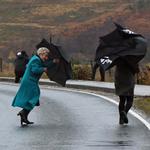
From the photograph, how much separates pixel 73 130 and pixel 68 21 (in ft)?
222

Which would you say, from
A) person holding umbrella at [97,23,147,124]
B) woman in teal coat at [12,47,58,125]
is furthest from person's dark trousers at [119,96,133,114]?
woman in teal coat at [12,47,58,125]

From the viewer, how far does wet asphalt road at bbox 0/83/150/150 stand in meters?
12.2

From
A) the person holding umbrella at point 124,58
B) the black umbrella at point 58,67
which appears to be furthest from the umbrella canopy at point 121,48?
the black umbrella at point 58,67

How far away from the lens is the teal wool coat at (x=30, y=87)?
15.5 meters

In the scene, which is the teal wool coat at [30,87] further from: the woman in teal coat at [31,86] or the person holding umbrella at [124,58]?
the person holding umbrella at [124,58]

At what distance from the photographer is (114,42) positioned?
1577cm

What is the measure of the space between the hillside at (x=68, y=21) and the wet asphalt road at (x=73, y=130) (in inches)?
1664

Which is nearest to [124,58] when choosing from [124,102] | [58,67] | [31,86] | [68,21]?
[124,102]

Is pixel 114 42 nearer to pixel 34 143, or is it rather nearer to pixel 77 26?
pixel 34 143

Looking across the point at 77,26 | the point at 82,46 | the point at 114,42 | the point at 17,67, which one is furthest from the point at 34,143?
the point at 77,26

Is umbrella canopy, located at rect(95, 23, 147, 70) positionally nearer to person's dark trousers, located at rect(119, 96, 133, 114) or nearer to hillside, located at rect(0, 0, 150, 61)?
person's dark trousers, located at rect(119, 96, 133, 114)

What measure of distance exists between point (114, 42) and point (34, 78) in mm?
1958

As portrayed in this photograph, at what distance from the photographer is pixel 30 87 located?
15633 millimetres

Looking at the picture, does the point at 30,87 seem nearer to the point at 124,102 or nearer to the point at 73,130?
the point at 73,130
